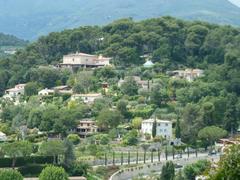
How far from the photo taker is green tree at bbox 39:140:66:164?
121 feet

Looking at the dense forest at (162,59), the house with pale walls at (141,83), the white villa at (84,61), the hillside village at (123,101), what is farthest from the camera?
the white villa at (84,61)

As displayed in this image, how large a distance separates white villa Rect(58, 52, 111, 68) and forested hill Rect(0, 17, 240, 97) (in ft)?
3.13

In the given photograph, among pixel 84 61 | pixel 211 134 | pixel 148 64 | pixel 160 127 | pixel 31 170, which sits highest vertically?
pixel 84 61

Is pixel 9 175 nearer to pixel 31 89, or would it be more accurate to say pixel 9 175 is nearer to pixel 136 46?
pixel 31 89

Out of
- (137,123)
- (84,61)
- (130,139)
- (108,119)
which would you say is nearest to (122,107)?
(137,123)

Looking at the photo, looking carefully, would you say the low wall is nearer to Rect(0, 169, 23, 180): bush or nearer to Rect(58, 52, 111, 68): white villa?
Rect(0, 169, 23, 180): bush

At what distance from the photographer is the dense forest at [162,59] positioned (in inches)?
1929

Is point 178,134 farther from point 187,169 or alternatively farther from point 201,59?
point 201,59

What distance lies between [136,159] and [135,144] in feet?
10.8

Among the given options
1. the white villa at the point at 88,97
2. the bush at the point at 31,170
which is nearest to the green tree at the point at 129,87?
the white villa at the point at 88,97

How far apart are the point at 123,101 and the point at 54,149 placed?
10.6 meters

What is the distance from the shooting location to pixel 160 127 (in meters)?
44.9

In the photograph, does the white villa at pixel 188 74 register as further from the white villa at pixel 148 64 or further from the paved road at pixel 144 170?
the paved road at pixel 144 170

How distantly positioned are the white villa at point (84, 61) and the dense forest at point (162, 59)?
1.01 meters
